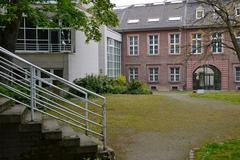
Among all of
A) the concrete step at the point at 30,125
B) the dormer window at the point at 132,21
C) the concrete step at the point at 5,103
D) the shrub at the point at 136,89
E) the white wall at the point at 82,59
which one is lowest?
the shrub at the point at 136,89

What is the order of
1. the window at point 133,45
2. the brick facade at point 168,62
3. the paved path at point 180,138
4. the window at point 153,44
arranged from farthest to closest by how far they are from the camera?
the window at point 133,45, the window at point 153,44, the brick facade at point 168,62, the paved path at point 180,138

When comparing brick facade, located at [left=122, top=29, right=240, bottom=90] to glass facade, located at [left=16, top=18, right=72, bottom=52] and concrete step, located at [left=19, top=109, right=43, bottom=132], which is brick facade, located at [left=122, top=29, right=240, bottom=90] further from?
concrete step, located at [left=19, top=109, right=43, bottom=132]

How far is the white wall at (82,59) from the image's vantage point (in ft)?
114

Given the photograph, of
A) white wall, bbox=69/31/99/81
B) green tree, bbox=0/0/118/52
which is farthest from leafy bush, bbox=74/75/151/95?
green tree, bbox=0/0/118/52

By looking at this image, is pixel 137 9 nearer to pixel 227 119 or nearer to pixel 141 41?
pixel 141 41

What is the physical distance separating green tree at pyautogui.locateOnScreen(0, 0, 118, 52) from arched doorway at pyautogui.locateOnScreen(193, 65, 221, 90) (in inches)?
1220

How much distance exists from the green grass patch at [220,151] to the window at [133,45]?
42.3m

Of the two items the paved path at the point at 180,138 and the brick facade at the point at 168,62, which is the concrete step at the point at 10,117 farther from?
the brick facade at the point at 168,62

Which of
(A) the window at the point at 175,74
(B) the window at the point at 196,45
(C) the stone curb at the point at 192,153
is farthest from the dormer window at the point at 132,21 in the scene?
(C) the stone curb at the point at 192,153

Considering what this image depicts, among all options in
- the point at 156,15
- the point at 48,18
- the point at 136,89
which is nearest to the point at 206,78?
the point at 156,15

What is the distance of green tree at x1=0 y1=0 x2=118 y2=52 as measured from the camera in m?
16.5

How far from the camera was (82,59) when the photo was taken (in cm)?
3622

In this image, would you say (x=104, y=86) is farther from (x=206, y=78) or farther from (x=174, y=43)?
(x=206, y=78)

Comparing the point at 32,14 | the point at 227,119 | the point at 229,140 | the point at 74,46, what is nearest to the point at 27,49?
the point at 74,46
